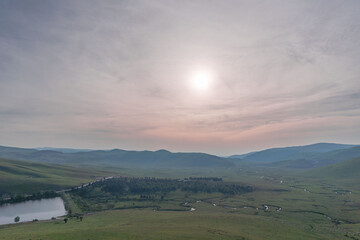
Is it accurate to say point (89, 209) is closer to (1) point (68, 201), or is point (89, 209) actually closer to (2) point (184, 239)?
(1) point (68, 201)

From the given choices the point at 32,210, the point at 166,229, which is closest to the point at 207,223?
the point at 166,229

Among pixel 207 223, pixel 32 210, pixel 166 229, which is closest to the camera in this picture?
pixel 166 229

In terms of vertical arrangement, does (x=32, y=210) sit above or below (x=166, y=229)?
below

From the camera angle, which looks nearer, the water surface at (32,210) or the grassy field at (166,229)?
the grassy field at (166,229)

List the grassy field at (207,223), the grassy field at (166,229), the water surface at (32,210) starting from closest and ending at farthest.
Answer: the grassy field at (166,229) → the grassy field at (207,223) → the water surface at (32,210)

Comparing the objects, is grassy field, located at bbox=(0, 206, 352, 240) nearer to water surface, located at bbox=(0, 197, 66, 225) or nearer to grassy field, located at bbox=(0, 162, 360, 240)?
grassy field, located at bbox=(0, 162, 360, 240)

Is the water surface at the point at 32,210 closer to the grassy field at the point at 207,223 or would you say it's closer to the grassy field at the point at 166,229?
the grassy field at the point at 207,223

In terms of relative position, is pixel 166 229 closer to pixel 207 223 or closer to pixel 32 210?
pixel 207 223

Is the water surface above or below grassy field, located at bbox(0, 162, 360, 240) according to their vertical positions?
below

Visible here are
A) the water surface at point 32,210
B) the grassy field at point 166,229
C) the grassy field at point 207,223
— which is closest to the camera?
the grassy field at point 166,229

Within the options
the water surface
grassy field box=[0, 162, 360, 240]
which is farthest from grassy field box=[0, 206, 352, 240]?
the water surface

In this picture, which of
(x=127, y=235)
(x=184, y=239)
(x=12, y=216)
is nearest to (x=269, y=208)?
(x=184, y=239)

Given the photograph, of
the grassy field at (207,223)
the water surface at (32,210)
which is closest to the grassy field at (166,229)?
the grassy field at (207,223)
